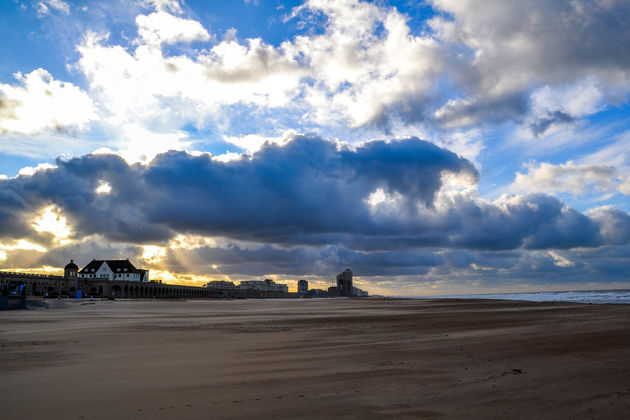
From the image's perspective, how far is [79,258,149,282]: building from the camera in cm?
17175

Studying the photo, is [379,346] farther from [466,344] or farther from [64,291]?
[64,291]

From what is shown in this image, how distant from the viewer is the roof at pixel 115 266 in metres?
173

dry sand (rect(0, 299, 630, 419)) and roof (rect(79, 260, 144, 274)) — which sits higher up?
dry sand (rect(0, 299, 630, 419))

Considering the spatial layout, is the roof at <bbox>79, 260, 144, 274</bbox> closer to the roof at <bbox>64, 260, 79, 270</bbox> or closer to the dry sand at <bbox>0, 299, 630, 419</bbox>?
the roof at <bbox>64, 260, 79, 270</bbox>

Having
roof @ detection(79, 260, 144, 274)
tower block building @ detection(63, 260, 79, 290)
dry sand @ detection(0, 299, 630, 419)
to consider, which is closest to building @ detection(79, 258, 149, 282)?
roof @ detection(79, 260, 144, 274)

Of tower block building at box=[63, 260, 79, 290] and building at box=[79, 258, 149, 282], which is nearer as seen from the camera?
tower block building at box=[63, 260, 79, 290]

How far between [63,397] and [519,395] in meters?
6.16

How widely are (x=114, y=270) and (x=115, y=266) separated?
1.89 meters

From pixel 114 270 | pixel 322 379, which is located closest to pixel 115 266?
pixel 114 270

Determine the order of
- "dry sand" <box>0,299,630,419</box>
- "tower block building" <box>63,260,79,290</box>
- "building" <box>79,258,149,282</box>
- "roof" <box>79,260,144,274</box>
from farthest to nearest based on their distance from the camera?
"roof" <box>79,260,144,274</box>, "building" <box>79,258,149,282</box>, "tower block building" <box>63,260,79,290</box>, "dry sand" <box>0,299,630,419</box>

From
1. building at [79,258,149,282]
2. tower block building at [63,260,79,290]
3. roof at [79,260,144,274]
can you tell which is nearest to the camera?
tower block building at [63,260,79,290]

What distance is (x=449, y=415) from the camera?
473cm

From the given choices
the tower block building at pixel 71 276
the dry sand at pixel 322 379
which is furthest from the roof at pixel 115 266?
the dry sand at pixel 322 379

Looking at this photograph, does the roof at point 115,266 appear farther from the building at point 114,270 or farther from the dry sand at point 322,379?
the dry sand at point 322,379
